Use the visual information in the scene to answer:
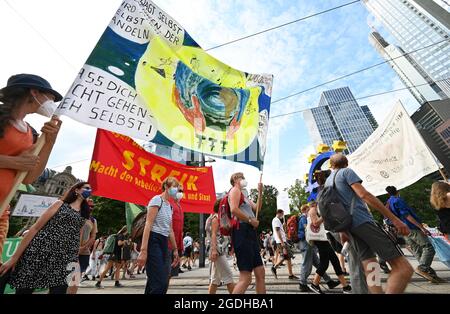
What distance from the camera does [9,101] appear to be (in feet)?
6.32

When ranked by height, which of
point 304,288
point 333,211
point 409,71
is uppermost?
point 409,71

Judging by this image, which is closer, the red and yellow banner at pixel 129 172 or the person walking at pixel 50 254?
the person walking at pixel 50 254

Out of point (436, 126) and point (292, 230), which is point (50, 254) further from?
point (436, 126)

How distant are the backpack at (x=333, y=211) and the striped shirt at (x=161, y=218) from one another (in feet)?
6.44

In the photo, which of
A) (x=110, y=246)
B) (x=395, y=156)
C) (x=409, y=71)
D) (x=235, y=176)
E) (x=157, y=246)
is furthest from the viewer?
(x=409, y=71)

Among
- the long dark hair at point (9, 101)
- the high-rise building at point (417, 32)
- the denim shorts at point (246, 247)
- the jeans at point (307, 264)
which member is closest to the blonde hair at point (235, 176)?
the denim shorts at point (246, 247)

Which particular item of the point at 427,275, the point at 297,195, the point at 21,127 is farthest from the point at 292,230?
the point at 297,195

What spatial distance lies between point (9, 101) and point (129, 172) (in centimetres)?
343

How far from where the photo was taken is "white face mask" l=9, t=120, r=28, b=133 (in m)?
1.93

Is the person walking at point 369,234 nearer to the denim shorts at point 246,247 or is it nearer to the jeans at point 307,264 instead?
the denim shorts at point 246,247

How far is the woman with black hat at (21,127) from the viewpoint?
1.82 m
